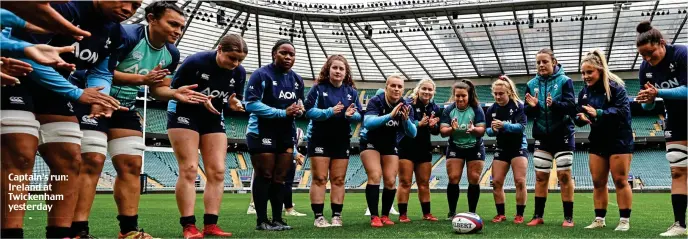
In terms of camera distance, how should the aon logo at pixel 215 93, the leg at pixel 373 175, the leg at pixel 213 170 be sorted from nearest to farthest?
1. the leg at pixel 213 170
2. the aon logo at pixel 215 93
3. the leg at pixel 373 175

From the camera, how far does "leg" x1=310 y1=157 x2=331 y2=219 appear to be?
5934 millimetres

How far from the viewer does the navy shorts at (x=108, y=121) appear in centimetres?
387

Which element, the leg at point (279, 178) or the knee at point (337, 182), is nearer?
the leg at point (279, 178)

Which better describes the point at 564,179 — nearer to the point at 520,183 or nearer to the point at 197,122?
the point at 520,183

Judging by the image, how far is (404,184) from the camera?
6973mm

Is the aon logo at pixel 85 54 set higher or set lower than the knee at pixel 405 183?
higher

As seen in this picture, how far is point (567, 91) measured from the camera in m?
6.25

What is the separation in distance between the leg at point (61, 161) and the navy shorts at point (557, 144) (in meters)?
5.06

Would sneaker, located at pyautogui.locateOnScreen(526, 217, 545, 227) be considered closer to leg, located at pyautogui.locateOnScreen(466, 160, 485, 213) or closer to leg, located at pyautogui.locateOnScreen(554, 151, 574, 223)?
leg, located at pyautogui.locateOnScreen(554, 151, 574, 223)

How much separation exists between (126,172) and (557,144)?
4723 millimetres

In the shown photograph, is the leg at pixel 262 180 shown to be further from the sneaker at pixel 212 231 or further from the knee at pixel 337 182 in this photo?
the knee at pixel 337 182

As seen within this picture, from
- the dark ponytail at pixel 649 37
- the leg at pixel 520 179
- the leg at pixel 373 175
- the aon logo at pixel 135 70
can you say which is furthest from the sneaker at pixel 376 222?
the dark ponytail at pixel 649 37

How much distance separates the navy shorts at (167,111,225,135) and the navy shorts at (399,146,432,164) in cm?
284

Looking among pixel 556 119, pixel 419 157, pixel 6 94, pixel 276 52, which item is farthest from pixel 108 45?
pixel 556 119
